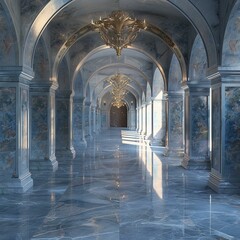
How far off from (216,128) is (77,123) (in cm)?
1330

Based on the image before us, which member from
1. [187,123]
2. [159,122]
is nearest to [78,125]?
[159,122]

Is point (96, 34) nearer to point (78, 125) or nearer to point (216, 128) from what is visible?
point (78, 125)

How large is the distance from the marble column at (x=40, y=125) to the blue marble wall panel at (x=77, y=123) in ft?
29.2

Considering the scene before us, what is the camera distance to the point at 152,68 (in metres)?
23.6

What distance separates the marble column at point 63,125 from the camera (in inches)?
655

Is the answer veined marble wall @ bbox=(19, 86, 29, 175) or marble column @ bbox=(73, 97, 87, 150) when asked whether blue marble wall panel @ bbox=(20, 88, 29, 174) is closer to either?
veined marble wall @ bbox=(19, 86, 29, 175)

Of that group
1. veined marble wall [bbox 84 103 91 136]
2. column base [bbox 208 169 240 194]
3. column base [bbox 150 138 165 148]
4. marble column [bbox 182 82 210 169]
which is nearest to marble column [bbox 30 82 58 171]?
marble column [bbox 182 82 210 169]

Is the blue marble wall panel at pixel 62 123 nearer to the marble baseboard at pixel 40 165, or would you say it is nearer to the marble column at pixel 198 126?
the marble baseboard at pixel 40 165

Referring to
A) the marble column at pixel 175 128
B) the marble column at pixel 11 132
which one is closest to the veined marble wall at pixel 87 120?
the marble column at pixel 175 128

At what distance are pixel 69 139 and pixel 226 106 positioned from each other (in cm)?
904

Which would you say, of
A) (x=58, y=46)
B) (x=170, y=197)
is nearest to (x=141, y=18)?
(x=58, y=46)

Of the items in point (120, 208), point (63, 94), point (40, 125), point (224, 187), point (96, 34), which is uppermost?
point (96, 34)

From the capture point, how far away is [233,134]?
9.37 m

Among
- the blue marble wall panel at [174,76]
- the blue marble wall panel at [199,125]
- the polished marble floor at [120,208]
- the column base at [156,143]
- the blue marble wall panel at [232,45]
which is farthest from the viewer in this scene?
the column base at [156,143]
